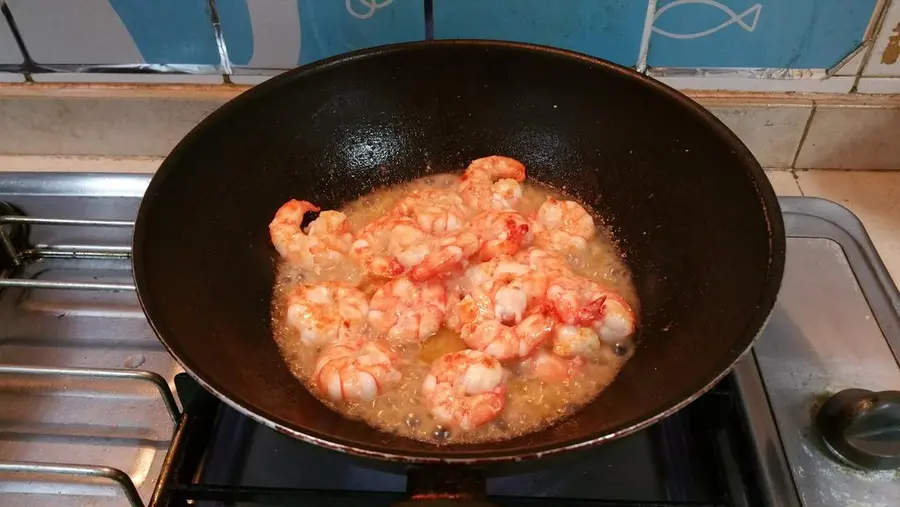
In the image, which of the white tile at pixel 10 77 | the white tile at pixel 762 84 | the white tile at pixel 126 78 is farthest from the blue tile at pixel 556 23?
the white tile at pixel 10 77

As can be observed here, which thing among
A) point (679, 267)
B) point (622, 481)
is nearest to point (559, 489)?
point (622, 481)

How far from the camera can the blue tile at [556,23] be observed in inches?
45.9

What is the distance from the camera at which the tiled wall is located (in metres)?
1.16

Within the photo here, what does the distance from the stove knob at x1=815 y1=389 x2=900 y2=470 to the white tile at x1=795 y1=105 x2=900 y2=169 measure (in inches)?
24.0

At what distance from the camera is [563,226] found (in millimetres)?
1117

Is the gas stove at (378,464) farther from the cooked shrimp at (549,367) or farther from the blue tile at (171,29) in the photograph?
the blue tile at (171,29)

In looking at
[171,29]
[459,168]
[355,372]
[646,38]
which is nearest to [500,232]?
[459,168]

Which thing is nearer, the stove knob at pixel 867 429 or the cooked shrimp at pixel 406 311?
the stove knob at pixel 867 429

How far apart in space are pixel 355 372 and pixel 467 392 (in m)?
0.14

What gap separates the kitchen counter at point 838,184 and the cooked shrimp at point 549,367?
63 cm

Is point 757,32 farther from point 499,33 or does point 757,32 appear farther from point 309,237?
point 309,237

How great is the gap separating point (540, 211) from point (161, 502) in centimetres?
68

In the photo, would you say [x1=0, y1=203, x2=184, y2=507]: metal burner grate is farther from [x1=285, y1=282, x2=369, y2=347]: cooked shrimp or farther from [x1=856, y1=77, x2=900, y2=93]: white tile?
[x1=856, y1=77, x2=900, y2=93]: white tile

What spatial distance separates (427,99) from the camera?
1.15 metres
